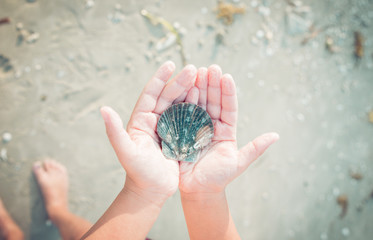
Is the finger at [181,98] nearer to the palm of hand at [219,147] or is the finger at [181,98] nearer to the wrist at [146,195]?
the palm of hand at [219,147]

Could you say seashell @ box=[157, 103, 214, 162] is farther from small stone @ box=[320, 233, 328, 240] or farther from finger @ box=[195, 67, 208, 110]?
small stone @ box=[320, 233, 328, 240]

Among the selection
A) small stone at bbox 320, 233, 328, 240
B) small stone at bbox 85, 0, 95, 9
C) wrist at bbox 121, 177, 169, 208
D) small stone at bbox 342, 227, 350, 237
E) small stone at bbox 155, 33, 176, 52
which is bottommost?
small stone at bbox 320, 233, 328, 240

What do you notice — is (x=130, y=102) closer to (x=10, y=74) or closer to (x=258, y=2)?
(x=10, y=74)

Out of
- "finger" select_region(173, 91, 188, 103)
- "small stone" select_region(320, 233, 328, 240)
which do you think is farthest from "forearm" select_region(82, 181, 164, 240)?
"small stone" select_region(320, 233, 328, 240)

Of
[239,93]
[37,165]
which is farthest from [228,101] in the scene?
[37,165]

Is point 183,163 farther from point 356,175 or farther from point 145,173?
point 356,175

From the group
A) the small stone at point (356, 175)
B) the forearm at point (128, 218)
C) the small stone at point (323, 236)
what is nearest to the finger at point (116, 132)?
the forearm at point (128, 218)
